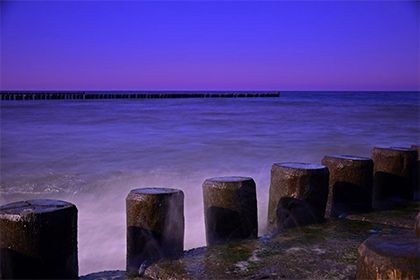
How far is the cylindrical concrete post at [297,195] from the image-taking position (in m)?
3.44

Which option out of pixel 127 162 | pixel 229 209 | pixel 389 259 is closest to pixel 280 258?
pixel 229 209

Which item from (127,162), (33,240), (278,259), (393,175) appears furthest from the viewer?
(127,162)

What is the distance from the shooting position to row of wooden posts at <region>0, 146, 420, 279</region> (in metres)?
2.15

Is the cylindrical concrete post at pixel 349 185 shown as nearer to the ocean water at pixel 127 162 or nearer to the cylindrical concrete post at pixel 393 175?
the cylindrical concrete post at pixel 393 175

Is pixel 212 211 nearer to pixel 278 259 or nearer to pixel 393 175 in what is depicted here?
pixel 278 259

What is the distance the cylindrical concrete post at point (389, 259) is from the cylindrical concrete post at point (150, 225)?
51.5 inches

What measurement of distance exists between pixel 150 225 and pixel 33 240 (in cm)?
77

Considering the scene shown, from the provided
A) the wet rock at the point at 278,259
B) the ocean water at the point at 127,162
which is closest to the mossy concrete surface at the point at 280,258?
the wet rock at the point at 278,259

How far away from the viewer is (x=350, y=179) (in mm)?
3934

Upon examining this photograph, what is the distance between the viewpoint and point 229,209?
122 inches

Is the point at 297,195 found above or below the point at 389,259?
below

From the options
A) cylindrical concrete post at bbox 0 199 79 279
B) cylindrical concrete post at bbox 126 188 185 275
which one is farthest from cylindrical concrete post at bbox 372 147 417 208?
cylindrical concrete post at bbox 0 199 79 279

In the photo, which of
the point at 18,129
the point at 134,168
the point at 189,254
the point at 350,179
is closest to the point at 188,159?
the point at 134,168

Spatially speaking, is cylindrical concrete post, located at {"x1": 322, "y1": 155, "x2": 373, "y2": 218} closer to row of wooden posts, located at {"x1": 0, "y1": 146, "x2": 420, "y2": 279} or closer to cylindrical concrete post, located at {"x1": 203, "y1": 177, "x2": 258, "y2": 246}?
row of wooden posts, located at {"x1": 0, "y1": 146, "x2": 420, "y2": 279}
